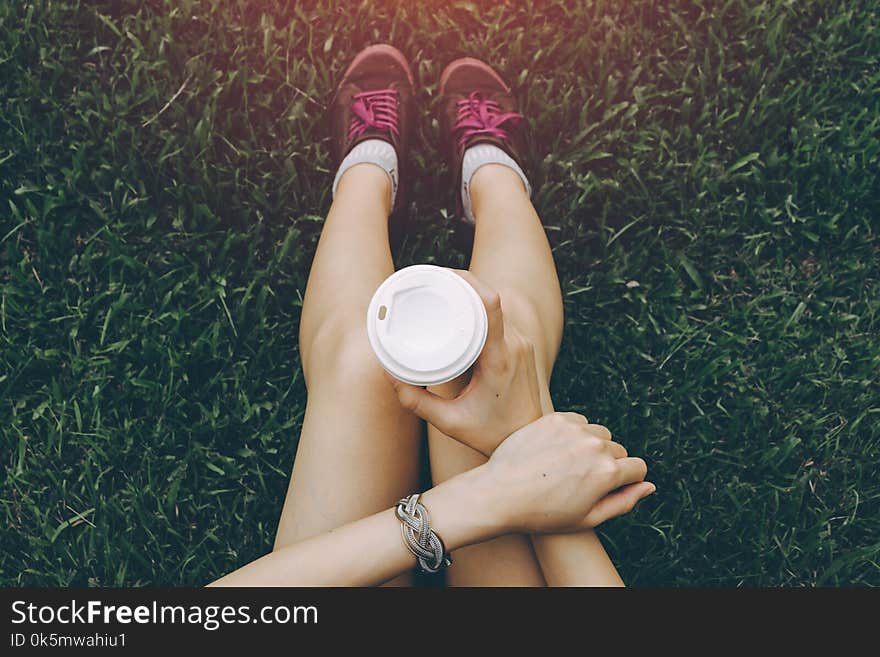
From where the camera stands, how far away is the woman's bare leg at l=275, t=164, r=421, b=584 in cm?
175

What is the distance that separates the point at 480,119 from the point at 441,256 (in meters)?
0.51

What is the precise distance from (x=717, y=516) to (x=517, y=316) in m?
1.06

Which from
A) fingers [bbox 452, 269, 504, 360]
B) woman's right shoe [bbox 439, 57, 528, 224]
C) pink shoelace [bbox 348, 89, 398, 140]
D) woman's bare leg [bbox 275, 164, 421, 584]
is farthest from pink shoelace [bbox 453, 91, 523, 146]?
fingers [bbox 452, 269, 504, 360]

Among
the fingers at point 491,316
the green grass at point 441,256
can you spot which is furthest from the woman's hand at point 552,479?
the green grass at point 441,256

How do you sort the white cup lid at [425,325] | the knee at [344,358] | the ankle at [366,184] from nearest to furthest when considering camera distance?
the white cup lid at [425,325] → the knee at [344,358] → the ankle at [366,184]

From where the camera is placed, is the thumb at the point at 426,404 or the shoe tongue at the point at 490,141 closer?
the thumb at the point at 426,404

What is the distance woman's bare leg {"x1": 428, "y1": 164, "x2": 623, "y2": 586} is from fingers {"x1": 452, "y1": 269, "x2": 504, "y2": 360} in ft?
0.63

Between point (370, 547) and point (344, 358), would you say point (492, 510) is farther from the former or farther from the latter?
point (344, 358)

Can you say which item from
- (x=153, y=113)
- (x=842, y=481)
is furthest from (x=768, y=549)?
(x=153, y=113)

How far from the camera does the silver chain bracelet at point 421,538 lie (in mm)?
1581

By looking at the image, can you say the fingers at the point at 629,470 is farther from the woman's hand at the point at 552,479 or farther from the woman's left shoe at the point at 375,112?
the woman's left shoe at the point at 375,112

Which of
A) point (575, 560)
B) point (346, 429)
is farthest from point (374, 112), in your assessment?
point (575, 560)

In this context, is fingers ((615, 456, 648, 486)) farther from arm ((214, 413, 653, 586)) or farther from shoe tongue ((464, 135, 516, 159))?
shoe tongue ((464, 135, 516, 159))

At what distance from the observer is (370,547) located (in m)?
1.58
